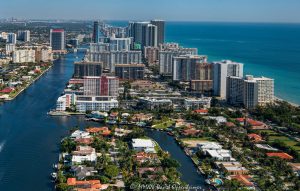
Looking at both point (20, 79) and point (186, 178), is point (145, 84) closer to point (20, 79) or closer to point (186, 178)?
point (20, 79)

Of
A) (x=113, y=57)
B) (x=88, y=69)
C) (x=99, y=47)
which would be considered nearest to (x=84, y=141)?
(x=88, y=69)

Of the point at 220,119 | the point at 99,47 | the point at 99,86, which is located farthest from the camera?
the point at 99,47

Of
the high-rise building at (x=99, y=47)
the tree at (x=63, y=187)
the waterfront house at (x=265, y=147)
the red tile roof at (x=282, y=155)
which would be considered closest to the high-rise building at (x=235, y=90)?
the waterfront house at (x=265, y=147)

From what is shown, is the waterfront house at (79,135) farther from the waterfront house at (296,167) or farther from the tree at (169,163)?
the waterfront house at (296,167)

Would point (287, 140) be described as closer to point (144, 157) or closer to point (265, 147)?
point (265, 147)

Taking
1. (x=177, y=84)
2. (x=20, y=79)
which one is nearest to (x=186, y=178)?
(x=177, y=84)

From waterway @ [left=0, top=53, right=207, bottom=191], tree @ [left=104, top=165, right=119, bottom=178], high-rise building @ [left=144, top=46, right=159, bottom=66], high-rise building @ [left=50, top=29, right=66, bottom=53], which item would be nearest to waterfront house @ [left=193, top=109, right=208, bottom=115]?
waterway @ [left=0, top=53, right=207, bottom=191]
